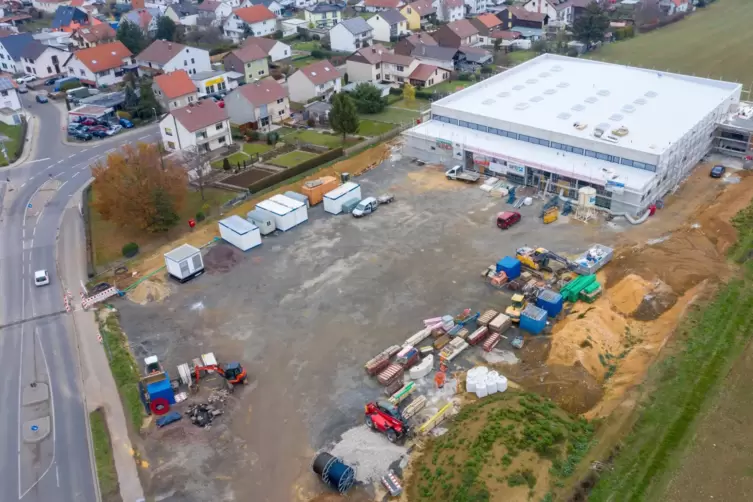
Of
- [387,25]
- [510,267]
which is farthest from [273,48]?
[510,267]

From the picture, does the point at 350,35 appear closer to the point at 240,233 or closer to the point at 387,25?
the point at 387,25

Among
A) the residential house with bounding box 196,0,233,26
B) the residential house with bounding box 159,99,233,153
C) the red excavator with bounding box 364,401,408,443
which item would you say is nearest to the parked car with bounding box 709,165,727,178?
the red excavator with bounding box 364,401,408,443

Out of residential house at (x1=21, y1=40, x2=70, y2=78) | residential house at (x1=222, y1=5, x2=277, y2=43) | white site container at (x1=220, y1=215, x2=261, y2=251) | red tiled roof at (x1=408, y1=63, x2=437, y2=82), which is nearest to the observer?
white site container at (x1=220, y1=215, x2=261, y2=251)

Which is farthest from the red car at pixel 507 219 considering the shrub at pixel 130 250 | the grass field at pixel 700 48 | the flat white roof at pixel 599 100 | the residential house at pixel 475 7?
the residential house at pixel 475 7

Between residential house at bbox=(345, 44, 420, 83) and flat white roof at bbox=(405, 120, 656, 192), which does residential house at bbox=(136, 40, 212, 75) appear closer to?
residential house at bbox=(345, 44, 420, 83)

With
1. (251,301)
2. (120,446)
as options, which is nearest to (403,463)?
(120,446)

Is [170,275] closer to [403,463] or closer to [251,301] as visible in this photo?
[251,301]

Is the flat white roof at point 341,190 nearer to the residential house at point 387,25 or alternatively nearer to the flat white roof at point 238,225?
the flat white roof at point 238,225
